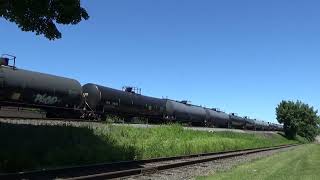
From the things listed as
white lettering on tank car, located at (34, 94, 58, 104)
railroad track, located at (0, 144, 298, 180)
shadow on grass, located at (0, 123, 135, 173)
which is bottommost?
railroad track, located at (0, 144, 298, 180)

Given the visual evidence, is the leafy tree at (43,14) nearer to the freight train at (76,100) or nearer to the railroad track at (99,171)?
the railroad track at (99,171)

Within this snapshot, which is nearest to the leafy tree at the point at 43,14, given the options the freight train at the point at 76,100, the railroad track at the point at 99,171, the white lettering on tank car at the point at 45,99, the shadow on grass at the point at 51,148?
the shadow on grass at the point at 51,148

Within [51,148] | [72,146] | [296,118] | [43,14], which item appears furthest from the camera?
[296,118]

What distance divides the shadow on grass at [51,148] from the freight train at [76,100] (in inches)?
175

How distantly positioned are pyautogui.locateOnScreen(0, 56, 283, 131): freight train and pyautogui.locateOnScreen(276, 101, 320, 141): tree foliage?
5878 cm

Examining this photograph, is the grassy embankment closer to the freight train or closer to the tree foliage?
the freight train

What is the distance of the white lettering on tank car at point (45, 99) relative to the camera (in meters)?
28.2

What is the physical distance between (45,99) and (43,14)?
11861 mm

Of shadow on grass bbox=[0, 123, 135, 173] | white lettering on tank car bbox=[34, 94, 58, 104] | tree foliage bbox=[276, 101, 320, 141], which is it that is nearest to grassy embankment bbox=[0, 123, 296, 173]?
shadow on grass bbox=[0, 123, 135, 173]

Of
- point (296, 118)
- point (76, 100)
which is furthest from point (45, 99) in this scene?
point (296, 118)

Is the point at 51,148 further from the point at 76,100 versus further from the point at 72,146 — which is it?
the point at 76,100

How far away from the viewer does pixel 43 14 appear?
705 inches

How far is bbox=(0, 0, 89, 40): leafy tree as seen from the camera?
17.4m

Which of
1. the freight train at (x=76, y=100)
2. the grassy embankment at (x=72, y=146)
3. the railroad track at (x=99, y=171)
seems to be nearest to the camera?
the railroad track at (x=99, y=171)
